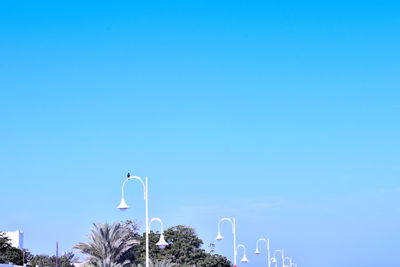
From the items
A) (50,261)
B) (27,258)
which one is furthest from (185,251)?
(27,258)

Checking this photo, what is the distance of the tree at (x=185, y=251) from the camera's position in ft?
247

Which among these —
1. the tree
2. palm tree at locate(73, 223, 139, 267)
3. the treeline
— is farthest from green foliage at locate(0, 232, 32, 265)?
palm tree at locate(73, 223, 139, 267)

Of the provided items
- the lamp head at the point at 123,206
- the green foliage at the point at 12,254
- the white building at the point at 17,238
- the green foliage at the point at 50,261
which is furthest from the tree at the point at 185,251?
the white building at the point at 17,238

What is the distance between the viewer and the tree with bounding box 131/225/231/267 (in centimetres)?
7531

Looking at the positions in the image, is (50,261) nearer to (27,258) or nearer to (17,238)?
(27,258)

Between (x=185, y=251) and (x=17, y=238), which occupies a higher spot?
(x=17, y=238)

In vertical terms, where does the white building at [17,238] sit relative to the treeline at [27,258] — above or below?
above

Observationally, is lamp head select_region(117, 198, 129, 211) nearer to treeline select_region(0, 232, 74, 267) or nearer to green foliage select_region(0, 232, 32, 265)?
treeline select_region(0, 232, 74, 267)

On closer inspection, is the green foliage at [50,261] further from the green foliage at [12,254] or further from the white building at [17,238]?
the white building at [17,238]

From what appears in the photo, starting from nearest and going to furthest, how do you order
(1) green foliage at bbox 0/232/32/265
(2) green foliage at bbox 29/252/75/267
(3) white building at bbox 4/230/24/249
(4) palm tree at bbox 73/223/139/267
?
(4) palm tree at bbox 73/223/139/267
(2) green foliage at bbox 29/252/75/267
(1) green foliage at bbox 0/232/32/265
(3) white building at bbox 4/230/24/249

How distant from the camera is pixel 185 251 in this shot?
7556 cm

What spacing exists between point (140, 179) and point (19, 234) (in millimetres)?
110613

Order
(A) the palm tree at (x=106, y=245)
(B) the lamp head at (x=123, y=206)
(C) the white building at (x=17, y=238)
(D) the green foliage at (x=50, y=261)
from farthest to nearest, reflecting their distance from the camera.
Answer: (C) the white building at (x=17, y=238), (D) the green foliage at (x=50, y=261), (A) the palm tree at (x=106, y=245), (B) the lamp head at (x=123, y=206)

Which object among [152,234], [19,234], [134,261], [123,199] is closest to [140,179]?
[123,199]
